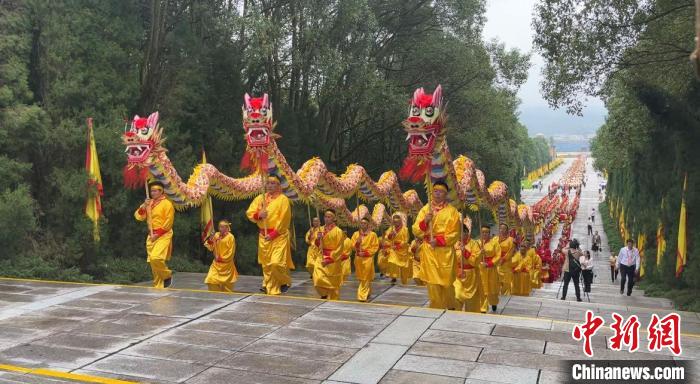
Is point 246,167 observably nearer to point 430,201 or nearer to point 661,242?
point 430,201

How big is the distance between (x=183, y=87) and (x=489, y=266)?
351 inches

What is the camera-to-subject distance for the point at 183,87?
15133mm

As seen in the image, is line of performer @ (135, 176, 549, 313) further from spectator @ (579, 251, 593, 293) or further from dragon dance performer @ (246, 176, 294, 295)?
spectator @ (579, 251, 593, 293)

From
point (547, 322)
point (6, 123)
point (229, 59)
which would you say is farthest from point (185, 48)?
point (547, 322)

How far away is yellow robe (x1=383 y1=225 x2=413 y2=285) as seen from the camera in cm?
1354

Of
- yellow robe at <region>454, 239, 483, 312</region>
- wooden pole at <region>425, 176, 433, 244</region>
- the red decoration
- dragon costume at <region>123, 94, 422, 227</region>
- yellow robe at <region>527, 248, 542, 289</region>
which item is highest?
the red decoration

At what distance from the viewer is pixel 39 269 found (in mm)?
10492

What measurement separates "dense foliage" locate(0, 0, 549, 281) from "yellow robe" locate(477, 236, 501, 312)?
6.83m

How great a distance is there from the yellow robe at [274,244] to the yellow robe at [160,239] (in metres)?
1.26

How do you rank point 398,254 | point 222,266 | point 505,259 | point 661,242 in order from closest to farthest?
point 222,266, point 505,259, point 398,254, point 661,242

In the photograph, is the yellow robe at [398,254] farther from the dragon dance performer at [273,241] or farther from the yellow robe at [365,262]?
the dragon dance performer at [273,241]

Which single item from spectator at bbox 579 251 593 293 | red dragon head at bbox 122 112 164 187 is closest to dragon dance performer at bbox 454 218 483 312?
red dragon head at bbox 122 112 164 187

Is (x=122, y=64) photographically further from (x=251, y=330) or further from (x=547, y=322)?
(x=547, y=322)

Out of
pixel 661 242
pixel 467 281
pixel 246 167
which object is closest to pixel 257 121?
pixel 246 167
